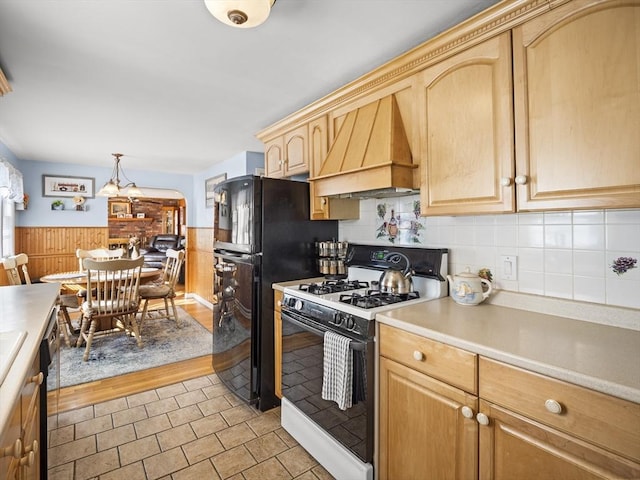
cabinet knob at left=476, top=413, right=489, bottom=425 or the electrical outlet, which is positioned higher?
the electrical outlet

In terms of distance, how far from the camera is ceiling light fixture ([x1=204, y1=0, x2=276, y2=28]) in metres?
1.21

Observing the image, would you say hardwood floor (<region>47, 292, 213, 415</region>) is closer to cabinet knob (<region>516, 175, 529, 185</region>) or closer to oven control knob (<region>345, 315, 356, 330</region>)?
oven control knob (<region>345, 315, 356, 330</region>)

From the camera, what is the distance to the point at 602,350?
1.07m

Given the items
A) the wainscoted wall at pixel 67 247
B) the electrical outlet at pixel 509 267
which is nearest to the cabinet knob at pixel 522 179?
the electrical outlet at pixel 509 267

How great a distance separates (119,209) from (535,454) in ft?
35.8

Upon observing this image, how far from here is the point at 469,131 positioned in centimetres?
154

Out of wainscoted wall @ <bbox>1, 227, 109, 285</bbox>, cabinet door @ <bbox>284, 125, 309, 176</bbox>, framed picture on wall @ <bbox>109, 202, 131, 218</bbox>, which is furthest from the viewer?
framed picture on wall @ <bbox>109, 202, 131, 218</bbox>

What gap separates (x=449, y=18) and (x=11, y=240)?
221 inches

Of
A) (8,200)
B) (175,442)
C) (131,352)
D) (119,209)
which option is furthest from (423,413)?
(119,209)

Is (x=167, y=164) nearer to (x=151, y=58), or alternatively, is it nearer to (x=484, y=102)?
(x=151, y=58)

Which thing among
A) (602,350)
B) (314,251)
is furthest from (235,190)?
(602,350)

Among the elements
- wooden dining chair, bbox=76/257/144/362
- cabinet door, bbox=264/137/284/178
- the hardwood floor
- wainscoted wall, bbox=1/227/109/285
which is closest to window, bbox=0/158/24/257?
wainscoted wall, bbox=1/227/109/285

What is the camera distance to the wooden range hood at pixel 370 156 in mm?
1770

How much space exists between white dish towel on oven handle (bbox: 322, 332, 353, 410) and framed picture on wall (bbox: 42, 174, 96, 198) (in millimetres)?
5234
